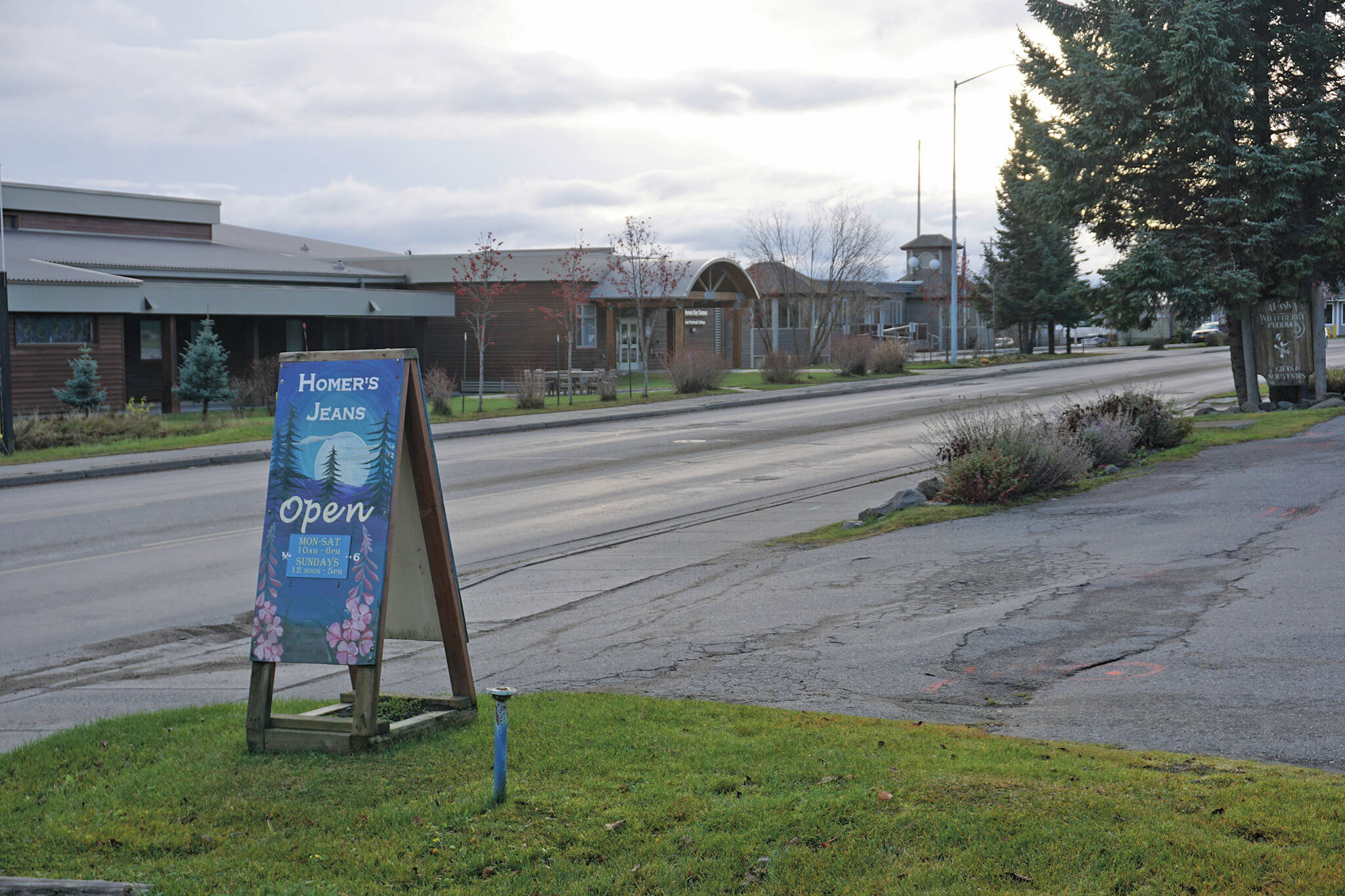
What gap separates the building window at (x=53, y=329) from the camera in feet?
103

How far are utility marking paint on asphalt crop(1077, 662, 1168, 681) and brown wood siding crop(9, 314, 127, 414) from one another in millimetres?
29806

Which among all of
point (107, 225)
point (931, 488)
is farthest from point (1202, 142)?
point (107, 225)

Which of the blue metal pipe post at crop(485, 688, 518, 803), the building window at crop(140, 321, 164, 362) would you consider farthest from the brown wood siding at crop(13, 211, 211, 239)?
the blue metal pipe post at crop(485, 688, 518, 803)

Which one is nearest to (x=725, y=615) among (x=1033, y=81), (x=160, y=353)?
(x=1033, y=81)

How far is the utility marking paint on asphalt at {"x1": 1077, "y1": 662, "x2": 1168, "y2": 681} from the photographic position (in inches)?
257

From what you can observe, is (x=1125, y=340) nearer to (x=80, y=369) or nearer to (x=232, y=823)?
(x=80, y=369)

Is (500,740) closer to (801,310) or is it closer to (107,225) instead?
(107,225)

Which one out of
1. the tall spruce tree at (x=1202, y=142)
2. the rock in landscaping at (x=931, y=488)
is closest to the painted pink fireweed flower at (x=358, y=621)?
the rock in landscaping at (x=931, y=488)

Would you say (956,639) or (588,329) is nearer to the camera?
(956,639)

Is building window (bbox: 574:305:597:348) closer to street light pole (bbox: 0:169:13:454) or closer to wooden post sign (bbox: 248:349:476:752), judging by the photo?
street light pole (bbox: 0:169:13:454)

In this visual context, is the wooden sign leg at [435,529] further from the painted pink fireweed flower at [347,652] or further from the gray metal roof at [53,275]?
the gray metal roof at [53,275]

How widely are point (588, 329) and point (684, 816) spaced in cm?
4416

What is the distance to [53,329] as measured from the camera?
32.0 m

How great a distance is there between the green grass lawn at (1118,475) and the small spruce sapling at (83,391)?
23.9m
